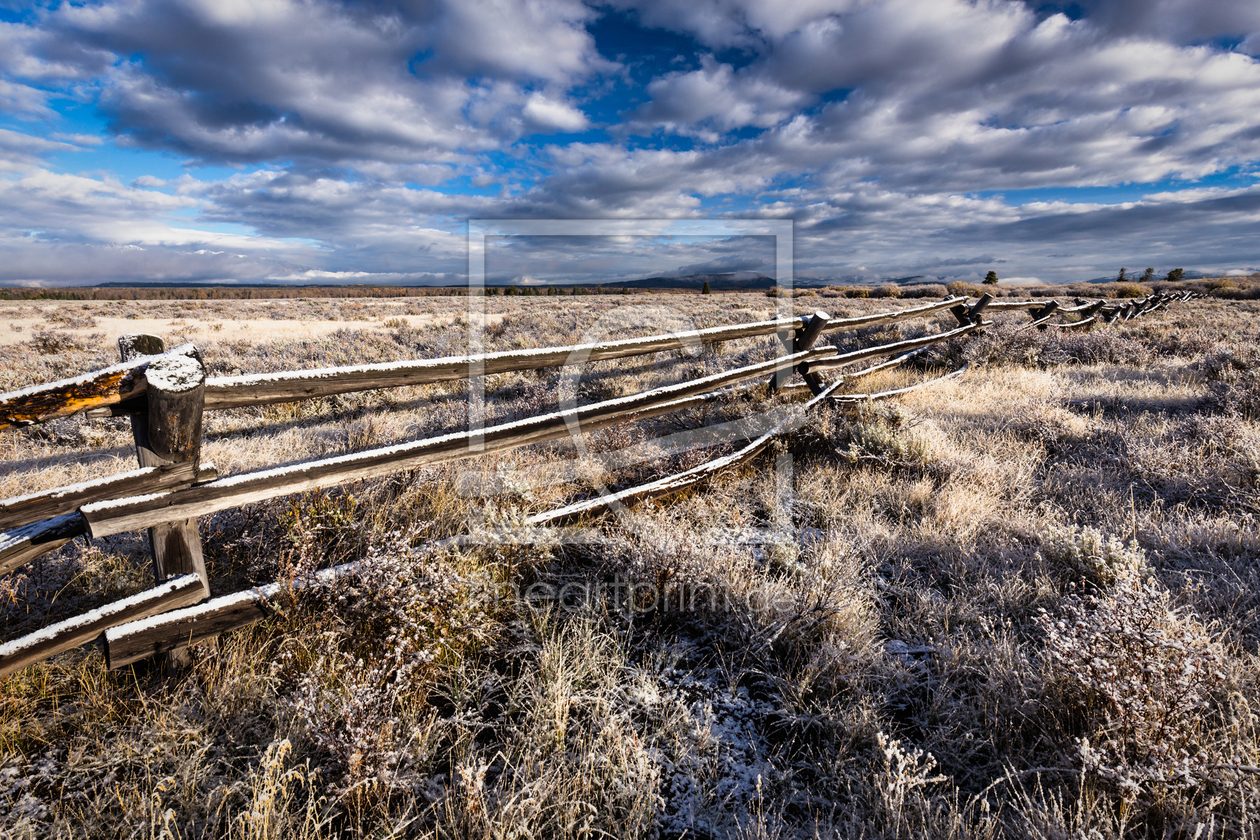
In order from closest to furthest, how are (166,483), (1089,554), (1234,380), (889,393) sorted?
1. (166,483)
2. (1089,554)
3. (1234,380)
4. (889,393)

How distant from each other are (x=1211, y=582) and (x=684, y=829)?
327 cm

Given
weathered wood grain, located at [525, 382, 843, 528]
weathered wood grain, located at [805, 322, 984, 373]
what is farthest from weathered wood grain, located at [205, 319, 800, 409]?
weathered wood grain, located at [805, 322, 984, 373]

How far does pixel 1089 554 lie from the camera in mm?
2980

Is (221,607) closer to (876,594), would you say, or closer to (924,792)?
(924,792)

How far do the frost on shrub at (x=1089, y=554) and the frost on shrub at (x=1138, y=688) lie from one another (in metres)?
0.70

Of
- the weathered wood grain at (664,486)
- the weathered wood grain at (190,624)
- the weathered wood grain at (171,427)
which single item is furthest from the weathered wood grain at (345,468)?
the weathered wood grain at (664,486)

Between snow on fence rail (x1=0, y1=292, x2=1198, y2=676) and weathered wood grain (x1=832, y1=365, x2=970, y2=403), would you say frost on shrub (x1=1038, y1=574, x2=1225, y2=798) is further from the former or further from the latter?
weathered wood grain (x1=832, y1=365, x2=970, y2=403)

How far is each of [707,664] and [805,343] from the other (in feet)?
14.3

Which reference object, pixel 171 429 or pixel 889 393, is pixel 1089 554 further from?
pixel 171 429

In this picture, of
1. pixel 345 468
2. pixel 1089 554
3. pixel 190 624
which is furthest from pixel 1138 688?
pixel 190 624

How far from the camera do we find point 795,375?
247 inches

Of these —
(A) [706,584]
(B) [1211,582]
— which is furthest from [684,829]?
(B) [1211,582]

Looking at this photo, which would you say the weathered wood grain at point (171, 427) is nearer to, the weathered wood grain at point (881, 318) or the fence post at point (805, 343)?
the fence post at point (805, 343)

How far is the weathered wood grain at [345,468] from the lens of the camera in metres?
2.13
